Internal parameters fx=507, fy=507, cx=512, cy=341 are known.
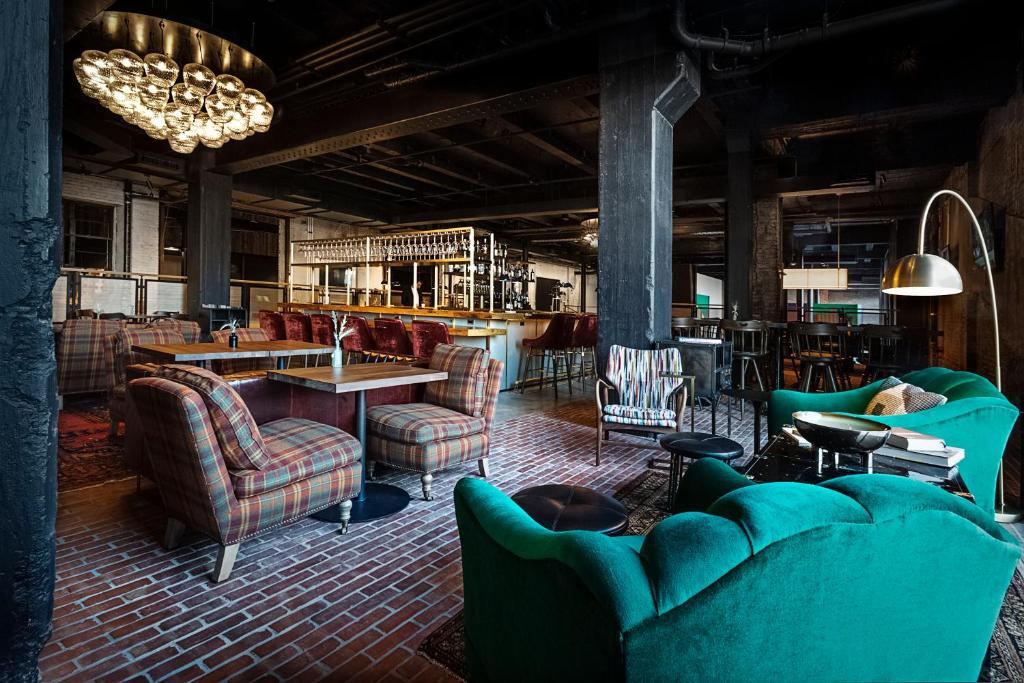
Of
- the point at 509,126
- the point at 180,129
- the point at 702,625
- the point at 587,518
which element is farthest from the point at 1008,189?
the point at 180,129

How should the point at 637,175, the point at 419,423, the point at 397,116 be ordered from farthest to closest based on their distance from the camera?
the point at 397,116, the point at 637,175, the point at 419,423

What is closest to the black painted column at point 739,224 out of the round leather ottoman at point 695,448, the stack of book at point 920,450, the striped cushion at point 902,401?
the striped cushion at point 902,401

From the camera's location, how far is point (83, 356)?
627cm

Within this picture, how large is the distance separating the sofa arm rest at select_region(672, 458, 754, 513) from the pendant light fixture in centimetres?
530

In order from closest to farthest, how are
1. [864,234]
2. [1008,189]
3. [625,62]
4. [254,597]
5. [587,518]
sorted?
[587,518]
[254,597]
[625,62]
[1008,189]
[864,234]

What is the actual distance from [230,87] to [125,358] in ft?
9.00

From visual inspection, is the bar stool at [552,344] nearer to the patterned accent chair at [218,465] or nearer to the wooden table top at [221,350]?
the wooden table top at [221,350]

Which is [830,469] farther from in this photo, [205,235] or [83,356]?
[205,235]

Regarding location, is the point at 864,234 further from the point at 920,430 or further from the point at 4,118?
the point at 4,118

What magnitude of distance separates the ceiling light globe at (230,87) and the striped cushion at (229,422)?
11.8 ft

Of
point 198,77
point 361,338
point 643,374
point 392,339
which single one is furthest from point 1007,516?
point 361,338

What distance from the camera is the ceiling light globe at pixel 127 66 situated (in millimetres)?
4297

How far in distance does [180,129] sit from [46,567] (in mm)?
5242

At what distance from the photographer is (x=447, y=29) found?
5.20 meters
